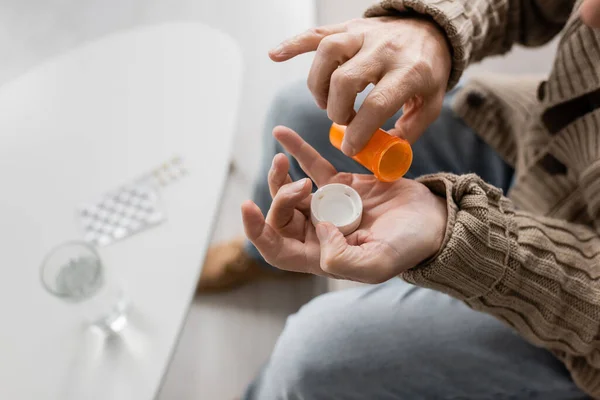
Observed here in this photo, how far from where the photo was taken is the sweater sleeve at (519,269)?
21.8 inches

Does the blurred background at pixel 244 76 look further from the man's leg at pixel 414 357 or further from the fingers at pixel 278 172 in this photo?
the fingers at pixel 278 172

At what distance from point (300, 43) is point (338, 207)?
7.9 inches

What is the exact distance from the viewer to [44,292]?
81 centimetres

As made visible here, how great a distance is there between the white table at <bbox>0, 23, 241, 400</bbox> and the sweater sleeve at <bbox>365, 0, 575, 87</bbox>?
41cm

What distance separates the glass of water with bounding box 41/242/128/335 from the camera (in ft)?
2.53

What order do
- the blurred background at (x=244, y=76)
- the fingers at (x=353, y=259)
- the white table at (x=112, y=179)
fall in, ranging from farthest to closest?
the blurred background at (x=244, y=76) → the white table at (x=112, y=179) → the fingers at (x=353, y=259)

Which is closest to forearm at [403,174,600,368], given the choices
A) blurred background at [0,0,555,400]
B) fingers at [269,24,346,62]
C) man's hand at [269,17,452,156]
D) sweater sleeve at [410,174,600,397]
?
sweater sleeve at [410,174,600,397]

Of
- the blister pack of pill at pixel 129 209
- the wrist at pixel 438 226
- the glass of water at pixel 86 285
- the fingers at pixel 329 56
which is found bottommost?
the glass of water at pixel 86 285

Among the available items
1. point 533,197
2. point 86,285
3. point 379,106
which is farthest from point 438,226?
point 86,285

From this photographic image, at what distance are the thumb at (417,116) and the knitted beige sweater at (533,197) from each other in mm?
59

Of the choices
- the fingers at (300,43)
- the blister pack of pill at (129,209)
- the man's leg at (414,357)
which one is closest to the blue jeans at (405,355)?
the man's leg at (414,357)

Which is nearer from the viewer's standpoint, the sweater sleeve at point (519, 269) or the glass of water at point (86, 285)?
the sweater sleeve at point (519, 269)

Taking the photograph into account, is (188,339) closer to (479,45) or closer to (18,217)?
(18,217)

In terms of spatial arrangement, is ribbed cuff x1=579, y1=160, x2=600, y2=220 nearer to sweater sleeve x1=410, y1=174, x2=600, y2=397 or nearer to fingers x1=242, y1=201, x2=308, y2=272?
sweater sleeve x1=410, y1=174, x2=600, y2=397
